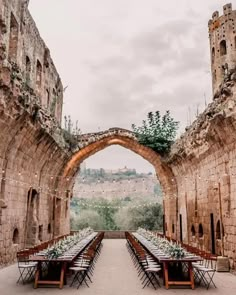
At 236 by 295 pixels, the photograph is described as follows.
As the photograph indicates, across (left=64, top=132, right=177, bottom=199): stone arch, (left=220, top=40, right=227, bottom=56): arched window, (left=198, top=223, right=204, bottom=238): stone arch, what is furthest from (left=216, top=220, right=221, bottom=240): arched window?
(left=220, top=40, right=227, bottom=56): arched window

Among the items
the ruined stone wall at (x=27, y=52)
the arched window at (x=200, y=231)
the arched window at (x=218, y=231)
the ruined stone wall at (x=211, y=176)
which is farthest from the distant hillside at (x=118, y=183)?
the arched window at (x=218, y=231)

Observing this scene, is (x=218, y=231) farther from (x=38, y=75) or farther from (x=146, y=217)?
(x=146, y=217)

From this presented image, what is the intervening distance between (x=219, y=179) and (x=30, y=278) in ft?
22.6

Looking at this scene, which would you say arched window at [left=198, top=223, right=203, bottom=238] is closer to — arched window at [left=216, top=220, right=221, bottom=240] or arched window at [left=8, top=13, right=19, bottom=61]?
arched window at [left=216, top=220, right=221, bottom=240]

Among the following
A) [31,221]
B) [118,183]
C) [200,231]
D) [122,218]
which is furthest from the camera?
[118,183]

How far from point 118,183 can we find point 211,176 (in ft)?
207

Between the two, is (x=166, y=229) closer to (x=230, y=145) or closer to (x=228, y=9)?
(x=230, y=145)

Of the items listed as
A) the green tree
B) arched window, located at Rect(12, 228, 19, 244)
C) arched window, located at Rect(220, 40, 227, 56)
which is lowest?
the green tree

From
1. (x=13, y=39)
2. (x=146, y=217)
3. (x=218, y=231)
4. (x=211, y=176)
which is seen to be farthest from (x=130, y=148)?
(x=146, y=217)

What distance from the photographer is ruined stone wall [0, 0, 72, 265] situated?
10.8 meters

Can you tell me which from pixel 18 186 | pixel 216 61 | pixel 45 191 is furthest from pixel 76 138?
pixel 216 61

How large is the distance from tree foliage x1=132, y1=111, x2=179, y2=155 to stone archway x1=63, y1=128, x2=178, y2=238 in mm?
393

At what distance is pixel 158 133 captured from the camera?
20.5 metres

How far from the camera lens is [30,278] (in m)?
9.14
